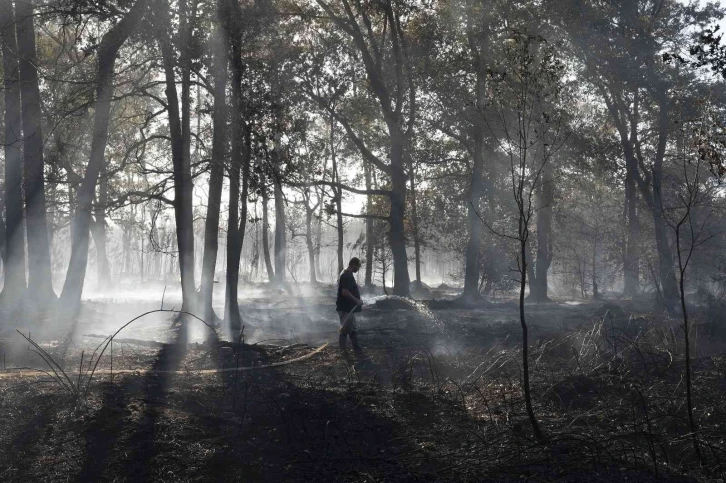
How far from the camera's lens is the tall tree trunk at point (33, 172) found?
58.3 ft

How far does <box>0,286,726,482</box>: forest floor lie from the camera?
17.9 ft

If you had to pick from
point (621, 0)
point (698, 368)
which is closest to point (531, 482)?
point (698, 368)

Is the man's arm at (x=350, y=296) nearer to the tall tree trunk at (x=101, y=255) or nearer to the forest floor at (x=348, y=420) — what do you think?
the forest floor at (x=348, y=420)

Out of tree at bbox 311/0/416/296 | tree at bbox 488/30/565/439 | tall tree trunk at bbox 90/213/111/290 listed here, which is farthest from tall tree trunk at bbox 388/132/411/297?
tall tree trunk at bbox 90/213/111/290

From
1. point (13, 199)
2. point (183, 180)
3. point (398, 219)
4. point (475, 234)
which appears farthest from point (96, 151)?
point (475, 234)

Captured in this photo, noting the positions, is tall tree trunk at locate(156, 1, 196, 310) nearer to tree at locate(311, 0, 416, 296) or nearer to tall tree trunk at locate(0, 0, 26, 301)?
tall tree trunk at locate(0, 0, 26, 301)

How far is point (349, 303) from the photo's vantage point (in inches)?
483

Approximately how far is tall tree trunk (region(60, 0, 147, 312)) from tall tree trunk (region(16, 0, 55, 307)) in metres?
0.66

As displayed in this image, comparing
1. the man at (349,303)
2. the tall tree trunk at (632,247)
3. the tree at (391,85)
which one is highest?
the tree at (391,85)

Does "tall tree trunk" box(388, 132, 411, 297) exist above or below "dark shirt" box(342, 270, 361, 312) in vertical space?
above

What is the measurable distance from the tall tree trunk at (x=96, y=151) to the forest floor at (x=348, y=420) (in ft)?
23.9

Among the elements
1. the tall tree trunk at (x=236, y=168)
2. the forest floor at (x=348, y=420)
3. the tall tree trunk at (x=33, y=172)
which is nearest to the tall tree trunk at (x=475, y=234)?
the tall tree trunk at (x=236, y=168)

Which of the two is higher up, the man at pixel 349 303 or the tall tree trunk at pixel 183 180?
the tall tree trunk at pixel 183 180

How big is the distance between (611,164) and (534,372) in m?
18.8
